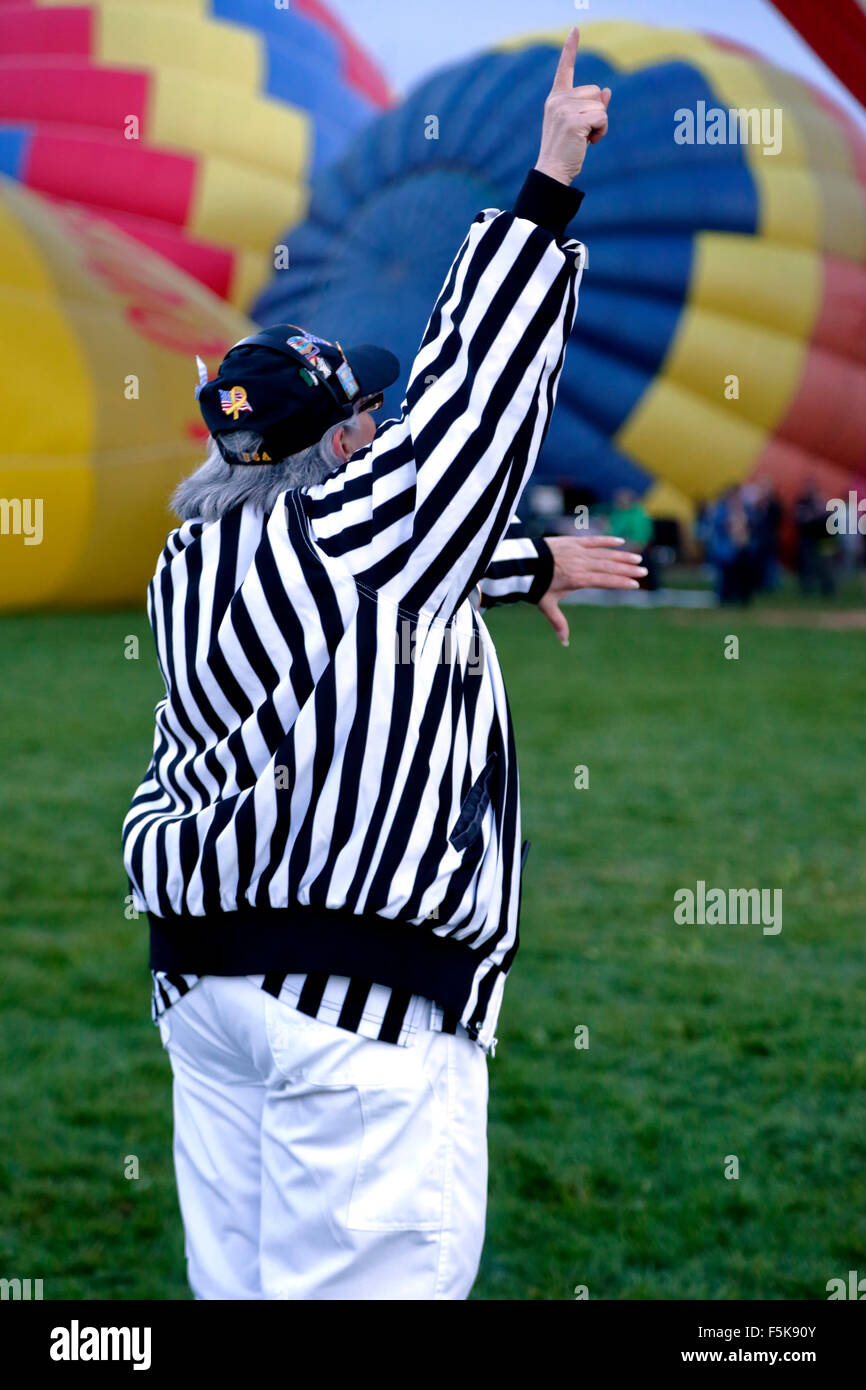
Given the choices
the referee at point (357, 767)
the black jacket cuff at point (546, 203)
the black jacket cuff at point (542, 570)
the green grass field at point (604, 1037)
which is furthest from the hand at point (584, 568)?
the green grass field at point (604, 1037)

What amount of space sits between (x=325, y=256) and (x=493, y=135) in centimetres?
245

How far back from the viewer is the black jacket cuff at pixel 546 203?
1.75 m

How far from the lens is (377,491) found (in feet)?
5.78

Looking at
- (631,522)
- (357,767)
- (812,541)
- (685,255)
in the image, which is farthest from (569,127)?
(812,541)

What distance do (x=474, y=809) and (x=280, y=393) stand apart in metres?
Result: 0.58

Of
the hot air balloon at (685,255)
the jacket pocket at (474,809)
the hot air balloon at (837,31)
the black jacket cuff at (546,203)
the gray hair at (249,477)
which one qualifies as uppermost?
the hot air balloon at (685,255)

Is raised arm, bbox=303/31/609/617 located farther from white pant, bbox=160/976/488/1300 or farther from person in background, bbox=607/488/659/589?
person in background, bbox=607/488/659/589

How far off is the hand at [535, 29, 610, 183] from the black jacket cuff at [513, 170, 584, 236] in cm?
1

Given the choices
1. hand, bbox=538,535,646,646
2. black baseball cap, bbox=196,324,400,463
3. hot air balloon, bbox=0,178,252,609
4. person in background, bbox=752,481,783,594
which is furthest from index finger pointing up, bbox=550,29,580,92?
person in background, bbox=752,481,783,594

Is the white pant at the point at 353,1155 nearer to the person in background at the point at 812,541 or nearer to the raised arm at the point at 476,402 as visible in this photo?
the raised arm at the point at 476,402

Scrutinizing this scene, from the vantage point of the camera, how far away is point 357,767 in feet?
5.86

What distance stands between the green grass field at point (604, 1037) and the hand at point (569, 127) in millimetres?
2166

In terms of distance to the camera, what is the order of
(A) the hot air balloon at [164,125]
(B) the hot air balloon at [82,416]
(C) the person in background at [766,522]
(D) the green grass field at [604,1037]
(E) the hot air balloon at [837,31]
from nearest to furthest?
(E) the hot air balloon at [837,31] < (D) the green grass field at [604,1037] < (B) the hot air balloon at [82,416] < (C) the person in background at [766,522] < (A) the hot air balloon at [164,125]

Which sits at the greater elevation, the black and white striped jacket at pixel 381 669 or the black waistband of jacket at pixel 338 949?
the black and white striped jacket at pixel 381 669
